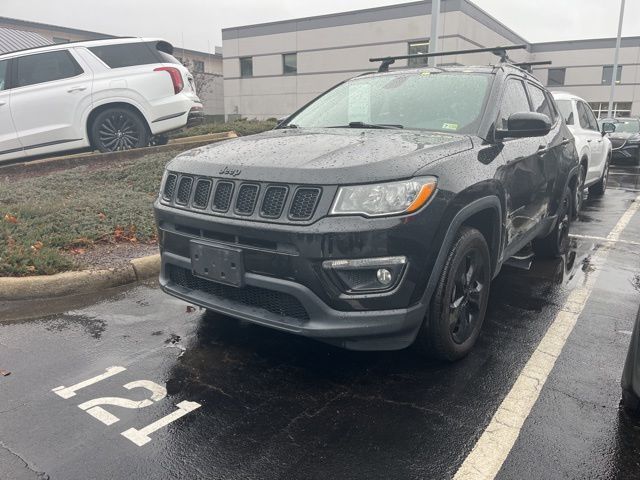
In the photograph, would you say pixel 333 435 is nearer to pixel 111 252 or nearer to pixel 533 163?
pixel 533 163

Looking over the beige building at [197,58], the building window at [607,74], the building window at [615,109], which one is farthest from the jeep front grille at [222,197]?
the building window at [607,74]

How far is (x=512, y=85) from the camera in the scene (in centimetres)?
418

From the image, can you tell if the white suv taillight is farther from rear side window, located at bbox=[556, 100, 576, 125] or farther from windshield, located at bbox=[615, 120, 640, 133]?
windshield, located at bbox=[615, 120, 640, 133]

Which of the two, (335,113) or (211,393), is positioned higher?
(335,113)

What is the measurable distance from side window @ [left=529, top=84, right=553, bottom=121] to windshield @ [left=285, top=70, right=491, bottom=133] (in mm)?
1064

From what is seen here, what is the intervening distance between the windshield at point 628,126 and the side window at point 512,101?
1479cm

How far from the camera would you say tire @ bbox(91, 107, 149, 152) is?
29.1ft

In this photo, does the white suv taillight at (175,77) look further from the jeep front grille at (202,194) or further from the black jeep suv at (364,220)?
the jeep front grille at (202,194)

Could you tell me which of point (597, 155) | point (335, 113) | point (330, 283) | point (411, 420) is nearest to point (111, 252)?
point (335, 113)

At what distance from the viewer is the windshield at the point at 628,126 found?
16806 millimetres

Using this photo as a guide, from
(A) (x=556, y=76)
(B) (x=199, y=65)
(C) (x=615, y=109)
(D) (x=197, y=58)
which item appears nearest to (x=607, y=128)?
(C) (x=615, y=109)

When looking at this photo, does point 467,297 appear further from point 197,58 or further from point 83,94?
point 197,58

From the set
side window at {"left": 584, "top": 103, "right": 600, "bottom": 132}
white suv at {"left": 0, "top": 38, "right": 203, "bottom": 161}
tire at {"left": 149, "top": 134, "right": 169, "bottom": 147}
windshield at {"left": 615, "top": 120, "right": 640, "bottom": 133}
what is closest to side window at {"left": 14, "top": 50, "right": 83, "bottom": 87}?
white suv at {"left": 0, "top": 38, "right": 203, "bottom": 161}

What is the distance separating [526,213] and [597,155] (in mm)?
5836
